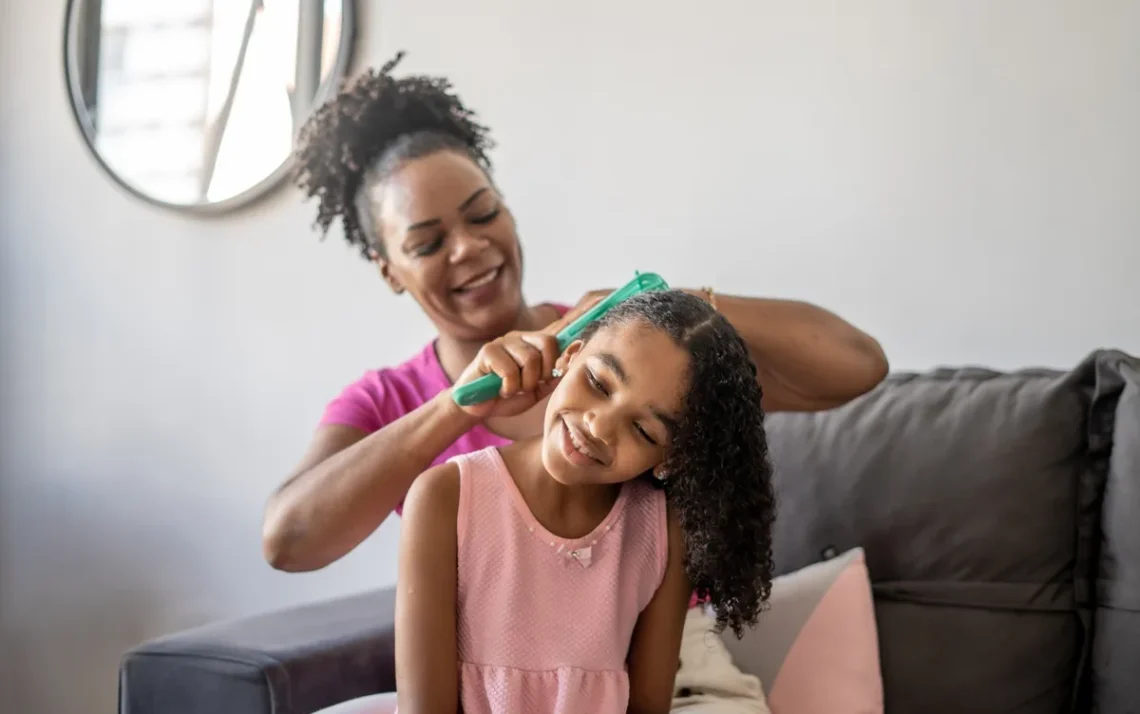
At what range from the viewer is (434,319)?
4.31 feet

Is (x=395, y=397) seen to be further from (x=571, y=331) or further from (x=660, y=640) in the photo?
(x=660, y=640)

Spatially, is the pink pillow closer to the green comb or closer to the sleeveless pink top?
the sleeveless pink top

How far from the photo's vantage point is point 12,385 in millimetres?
2174

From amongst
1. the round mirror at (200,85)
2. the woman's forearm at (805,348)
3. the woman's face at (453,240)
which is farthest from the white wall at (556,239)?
the woman's face at (453,240)

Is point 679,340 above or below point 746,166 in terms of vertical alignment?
below

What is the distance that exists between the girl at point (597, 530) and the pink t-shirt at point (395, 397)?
1.02 ft

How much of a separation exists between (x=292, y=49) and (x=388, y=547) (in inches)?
35.9

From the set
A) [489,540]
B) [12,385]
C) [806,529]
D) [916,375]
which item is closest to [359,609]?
[489,540]

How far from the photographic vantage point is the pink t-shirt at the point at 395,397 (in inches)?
51.2

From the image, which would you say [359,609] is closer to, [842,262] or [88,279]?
[842,262]

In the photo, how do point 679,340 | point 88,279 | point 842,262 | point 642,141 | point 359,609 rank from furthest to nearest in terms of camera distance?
1. point 88,279
2. point 642,141
3. point 842,262
4. point 359,609
5. point 679,340

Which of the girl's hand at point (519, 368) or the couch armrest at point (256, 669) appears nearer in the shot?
the girl's hand at point (519, 368)

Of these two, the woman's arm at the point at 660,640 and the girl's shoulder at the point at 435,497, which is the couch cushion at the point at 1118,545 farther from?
the girl's shoulder at the point at 435,497

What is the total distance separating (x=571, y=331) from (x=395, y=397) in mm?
412
